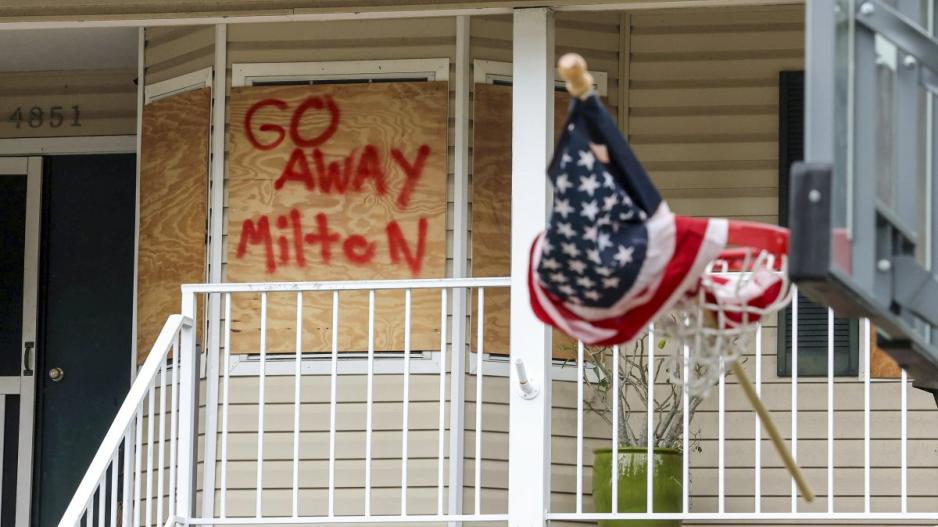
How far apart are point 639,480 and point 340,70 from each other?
233 centimetres

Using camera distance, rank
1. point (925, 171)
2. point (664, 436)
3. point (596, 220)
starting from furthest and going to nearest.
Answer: point (664, 436)
point (925, 171)
point (596, 220)

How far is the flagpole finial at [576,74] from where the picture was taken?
12.3 feet

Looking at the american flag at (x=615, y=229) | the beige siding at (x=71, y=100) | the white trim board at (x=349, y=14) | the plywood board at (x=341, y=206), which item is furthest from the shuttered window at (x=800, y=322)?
the american flag at (x=615, y=229)

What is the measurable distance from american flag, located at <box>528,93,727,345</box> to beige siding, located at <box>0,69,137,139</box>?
4.93 meters

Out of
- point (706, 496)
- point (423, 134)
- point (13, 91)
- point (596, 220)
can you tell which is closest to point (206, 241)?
point (423, 134)

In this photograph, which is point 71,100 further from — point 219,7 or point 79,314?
point 219,7

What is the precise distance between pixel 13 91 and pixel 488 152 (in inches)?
112

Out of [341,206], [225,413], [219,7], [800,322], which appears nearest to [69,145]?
[341,206]

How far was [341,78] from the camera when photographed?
7480mm

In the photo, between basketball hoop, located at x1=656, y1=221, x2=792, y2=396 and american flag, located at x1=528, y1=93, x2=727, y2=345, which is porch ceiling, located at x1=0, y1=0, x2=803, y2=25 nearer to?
basketball hoop, located at x1=656, y1=221, x2=792, y2=396

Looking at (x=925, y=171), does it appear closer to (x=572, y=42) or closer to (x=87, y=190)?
(x=572, y=42)

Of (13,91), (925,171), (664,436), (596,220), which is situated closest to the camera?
(596,220)

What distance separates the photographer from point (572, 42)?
7.58m

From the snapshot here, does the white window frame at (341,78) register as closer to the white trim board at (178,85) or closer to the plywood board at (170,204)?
the white trim board at (178,85)
